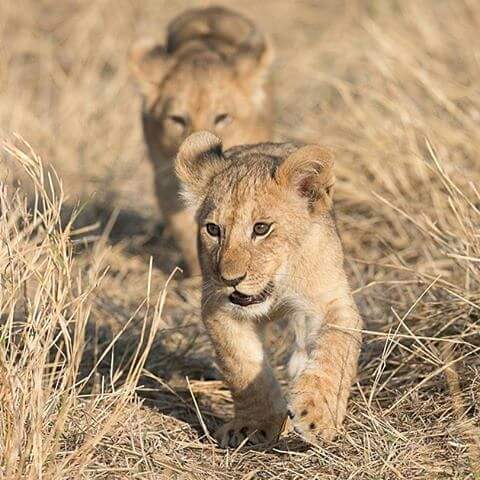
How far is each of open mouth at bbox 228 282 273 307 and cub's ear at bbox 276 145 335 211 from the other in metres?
0.45

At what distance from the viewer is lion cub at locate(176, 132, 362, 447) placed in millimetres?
4805

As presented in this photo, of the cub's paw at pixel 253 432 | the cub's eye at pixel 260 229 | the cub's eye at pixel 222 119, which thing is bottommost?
the cub's eye at pixel 222 119

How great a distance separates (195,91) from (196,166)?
3079 millimetres

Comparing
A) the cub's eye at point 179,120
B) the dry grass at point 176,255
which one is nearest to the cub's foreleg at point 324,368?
the dry grass at point 176,255

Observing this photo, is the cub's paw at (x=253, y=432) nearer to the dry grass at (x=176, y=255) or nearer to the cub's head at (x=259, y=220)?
the dry grass at (x=176, y=255)

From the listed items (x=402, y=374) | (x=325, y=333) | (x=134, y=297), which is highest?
(x=325, y=333)

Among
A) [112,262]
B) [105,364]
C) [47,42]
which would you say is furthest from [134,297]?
[47,42]

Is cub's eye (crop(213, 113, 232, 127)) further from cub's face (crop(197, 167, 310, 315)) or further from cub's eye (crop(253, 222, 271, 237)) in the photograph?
cub's eye (crop(253, 222, 271, 237))

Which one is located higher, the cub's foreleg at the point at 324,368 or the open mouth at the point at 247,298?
the open mouth at the point at 247,298

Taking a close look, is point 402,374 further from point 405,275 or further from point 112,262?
point 112,262

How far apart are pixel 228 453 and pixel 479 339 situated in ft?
4.18

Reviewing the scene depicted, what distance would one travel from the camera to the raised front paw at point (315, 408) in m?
4.64

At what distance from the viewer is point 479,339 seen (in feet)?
18.1

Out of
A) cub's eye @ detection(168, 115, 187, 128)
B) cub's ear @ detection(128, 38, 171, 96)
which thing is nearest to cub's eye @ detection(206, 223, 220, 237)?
cub's eye @ detection(168, 115, 187, 128)
